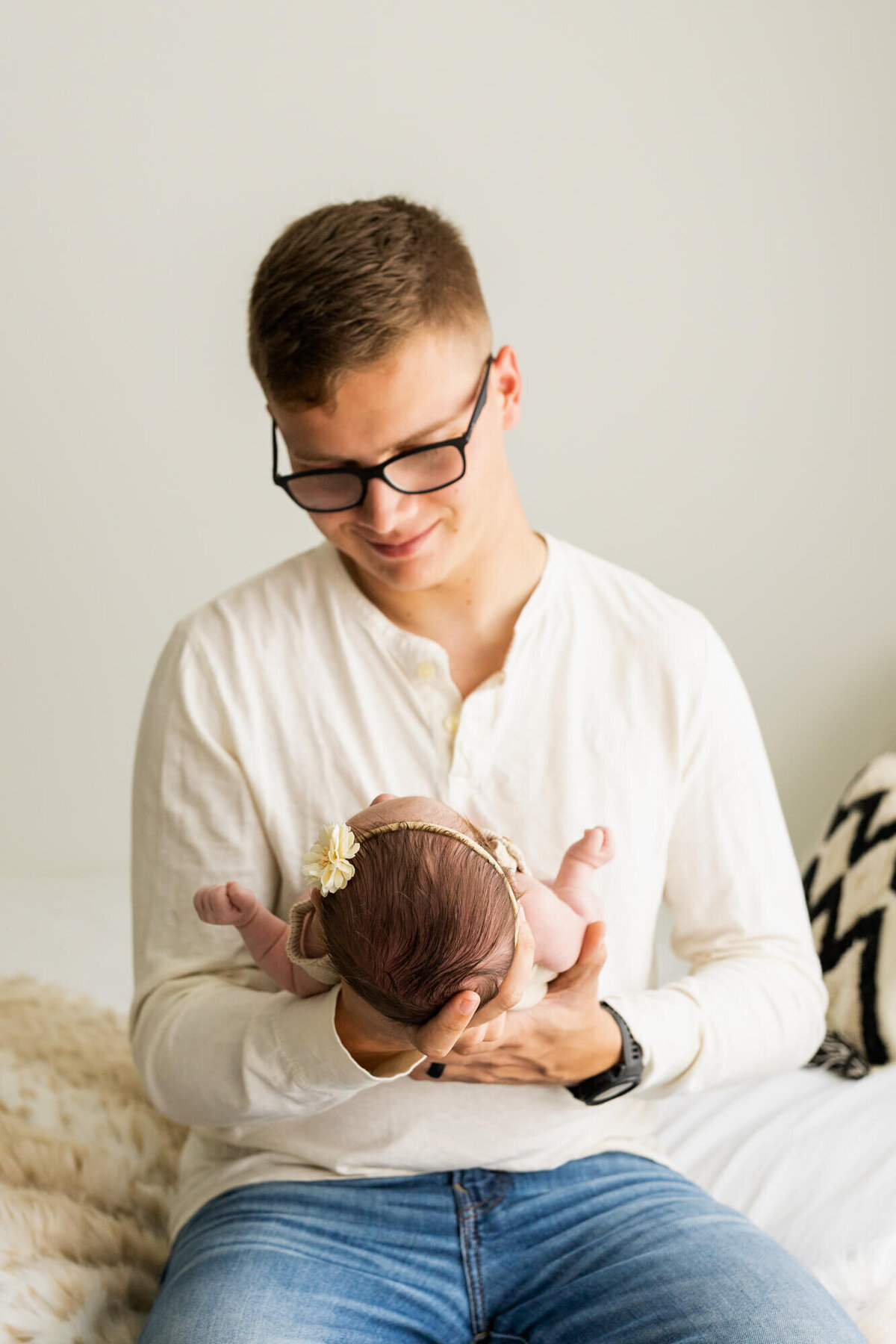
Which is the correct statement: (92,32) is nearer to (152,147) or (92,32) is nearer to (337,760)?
(152,147)

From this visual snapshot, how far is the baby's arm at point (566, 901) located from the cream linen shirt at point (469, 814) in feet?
0.40

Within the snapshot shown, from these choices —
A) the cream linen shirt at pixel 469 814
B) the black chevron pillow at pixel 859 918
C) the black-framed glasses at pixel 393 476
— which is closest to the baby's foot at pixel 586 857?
the cream linen shirt at pixel 469 814

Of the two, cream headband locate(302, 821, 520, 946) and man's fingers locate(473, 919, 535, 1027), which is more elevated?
cream headband locate(302, 821, 520, 946)

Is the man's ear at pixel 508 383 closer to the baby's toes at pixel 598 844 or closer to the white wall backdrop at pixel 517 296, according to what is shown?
the baby's toes at pixel 598 844

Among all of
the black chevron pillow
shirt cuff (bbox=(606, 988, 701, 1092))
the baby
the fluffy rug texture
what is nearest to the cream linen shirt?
shirt cuff (bbox=(606, 988, 701, 1092))

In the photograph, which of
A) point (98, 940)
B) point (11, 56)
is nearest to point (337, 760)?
point (98, 940)

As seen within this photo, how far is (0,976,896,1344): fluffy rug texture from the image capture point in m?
1.40

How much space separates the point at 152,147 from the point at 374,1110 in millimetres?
2385

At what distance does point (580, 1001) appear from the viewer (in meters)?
1.36

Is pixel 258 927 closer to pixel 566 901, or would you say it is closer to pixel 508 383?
pixel 566 901

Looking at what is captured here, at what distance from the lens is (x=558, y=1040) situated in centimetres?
134

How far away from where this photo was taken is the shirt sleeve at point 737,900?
1.52 metres

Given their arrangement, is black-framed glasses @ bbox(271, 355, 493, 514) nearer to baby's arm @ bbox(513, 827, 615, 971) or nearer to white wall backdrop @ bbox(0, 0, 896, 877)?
baby's arm @ bbox(513, 827, 615, 971)

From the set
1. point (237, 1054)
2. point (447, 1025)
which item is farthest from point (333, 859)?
point (237, 1054)
